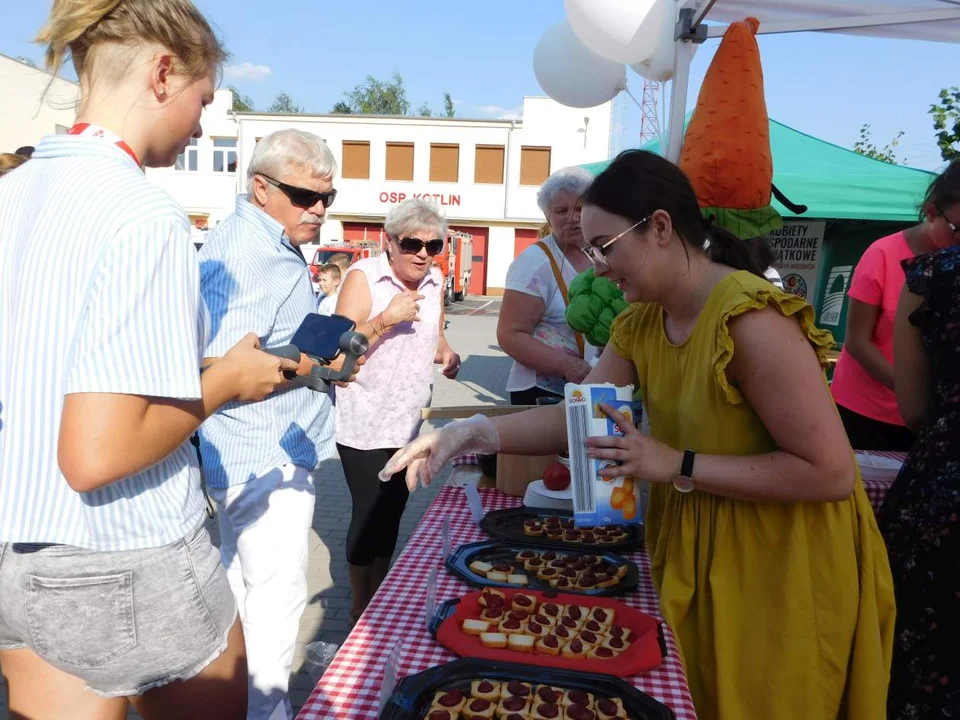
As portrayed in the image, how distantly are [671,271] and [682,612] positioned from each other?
80cm

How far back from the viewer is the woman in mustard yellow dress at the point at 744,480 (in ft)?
4.88

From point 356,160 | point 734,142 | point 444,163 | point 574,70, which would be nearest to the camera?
point 734,142

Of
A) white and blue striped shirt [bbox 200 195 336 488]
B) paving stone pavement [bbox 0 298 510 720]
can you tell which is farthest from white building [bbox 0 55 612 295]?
white and blue striped shirt [bbox 200 195 336 488]

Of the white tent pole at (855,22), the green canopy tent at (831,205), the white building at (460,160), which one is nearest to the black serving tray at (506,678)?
the white tent pole at (855,22)

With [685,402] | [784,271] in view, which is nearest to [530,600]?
[685,402]

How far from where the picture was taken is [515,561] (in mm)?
1809

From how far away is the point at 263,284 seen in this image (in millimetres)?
2197

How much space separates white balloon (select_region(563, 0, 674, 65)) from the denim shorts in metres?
3.06

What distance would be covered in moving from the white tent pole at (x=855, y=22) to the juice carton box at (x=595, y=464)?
2.77 metres

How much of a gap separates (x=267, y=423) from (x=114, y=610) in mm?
1074

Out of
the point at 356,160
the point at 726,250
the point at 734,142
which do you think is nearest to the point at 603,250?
the point at 726,250

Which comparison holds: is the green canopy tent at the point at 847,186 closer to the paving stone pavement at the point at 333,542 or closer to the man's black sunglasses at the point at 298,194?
the paving stone pavement at the point at 333,542

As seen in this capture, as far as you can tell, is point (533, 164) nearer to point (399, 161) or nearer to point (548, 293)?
point (399, 161)

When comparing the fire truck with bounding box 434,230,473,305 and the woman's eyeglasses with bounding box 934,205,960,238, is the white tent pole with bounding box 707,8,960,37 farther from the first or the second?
the fire truck with bounding box 434,230,473,305
